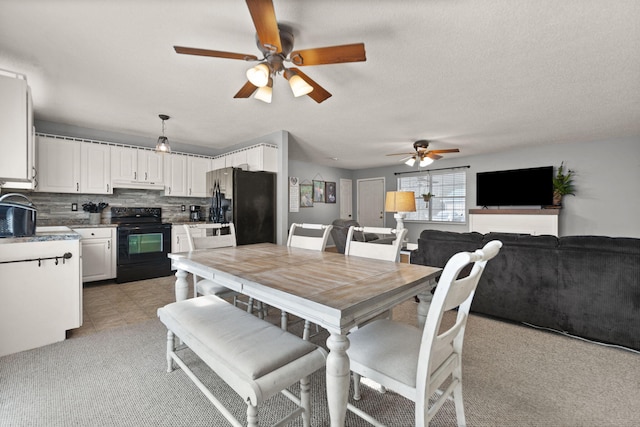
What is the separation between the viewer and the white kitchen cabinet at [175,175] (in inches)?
191

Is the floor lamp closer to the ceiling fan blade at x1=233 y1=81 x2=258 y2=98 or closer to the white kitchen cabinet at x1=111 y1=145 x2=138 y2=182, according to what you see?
the ceiling fan blade at x1=233 y1=81 x2=258 y2=98

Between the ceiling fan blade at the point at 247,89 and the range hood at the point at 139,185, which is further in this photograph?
A: the range hood at the point at 139,185

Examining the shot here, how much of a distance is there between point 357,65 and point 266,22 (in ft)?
3.68

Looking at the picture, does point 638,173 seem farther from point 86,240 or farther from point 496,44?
point 86,240

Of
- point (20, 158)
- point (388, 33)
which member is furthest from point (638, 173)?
point (20, 158)

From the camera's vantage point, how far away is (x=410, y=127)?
4277 millimetres

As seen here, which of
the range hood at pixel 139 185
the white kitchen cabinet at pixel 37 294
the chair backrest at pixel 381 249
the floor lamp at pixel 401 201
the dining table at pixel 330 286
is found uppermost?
the range hood at pixel 139 185

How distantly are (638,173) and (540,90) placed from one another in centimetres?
355

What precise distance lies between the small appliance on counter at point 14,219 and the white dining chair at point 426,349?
2760 mm

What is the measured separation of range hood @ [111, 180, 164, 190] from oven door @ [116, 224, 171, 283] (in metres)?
0.67

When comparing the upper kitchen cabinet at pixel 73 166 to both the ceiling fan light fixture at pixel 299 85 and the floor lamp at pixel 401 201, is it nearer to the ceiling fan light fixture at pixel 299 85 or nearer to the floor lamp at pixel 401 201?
the ceiling fan light fixture at pixel 299 85

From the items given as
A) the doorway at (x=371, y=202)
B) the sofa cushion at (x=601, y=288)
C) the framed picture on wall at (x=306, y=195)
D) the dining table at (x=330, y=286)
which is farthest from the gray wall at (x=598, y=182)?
the dining table at (x=330, y=286)

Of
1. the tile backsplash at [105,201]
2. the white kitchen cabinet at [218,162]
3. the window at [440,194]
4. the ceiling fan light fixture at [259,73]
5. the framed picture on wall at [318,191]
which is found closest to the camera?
the ceiling fan light fixture at [259,73]

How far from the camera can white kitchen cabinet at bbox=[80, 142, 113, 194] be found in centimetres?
411
